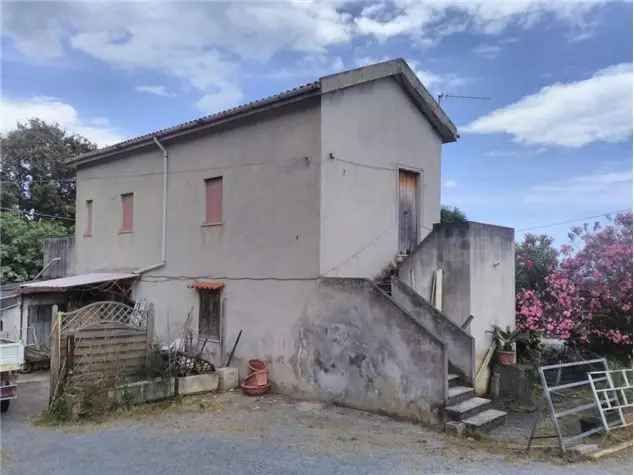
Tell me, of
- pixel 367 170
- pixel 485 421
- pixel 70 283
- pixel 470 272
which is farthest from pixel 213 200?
pixel 485 421

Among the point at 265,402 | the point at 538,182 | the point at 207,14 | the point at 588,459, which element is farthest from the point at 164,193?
the point at 588,459

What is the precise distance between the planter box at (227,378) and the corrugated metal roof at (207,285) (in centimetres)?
215

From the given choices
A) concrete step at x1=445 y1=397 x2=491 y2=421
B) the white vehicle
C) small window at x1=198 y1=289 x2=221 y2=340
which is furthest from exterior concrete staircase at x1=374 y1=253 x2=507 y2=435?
the white vehicle

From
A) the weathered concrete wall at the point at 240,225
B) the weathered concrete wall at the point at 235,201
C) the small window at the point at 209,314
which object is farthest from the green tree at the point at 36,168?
the small window at the point at 209,314

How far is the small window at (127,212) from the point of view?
51.9 ft

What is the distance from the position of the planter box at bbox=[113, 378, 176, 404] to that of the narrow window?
4514 millimetres

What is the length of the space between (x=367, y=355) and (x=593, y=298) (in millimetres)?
5863

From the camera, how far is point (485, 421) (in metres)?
8.07

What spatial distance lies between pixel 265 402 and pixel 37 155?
27.3 meters

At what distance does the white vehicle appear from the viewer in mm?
8898

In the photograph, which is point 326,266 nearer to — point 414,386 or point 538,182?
point 414,386

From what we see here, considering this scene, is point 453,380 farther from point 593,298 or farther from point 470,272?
point 593,298

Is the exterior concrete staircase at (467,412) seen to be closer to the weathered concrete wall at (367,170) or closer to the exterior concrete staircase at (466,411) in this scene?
the exterior concrete staircase at (466,411)

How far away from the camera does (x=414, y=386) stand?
27.8 ft
